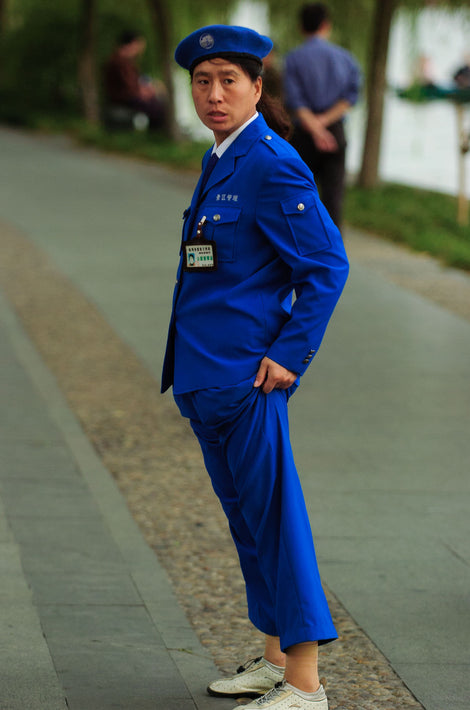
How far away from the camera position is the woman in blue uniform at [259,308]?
9.82 feet

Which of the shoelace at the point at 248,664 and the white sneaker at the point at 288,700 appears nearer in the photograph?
the white sneaker at the point at 288,700

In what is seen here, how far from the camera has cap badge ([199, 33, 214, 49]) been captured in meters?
3.02

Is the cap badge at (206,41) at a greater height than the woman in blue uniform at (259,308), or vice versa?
the cap badge at (206,41)

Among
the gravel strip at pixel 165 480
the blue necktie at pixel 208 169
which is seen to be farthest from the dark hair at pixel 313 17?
the blue necktie at pixel 208 169

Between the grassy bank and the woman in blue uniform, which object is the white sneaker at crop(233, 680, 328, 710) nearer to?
the woman in blue uniform

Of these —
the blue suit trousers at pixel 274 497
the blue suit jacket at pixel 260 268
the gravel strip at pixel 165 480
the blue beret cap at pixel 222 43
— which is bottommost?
the gravel strip at pixel 165 480

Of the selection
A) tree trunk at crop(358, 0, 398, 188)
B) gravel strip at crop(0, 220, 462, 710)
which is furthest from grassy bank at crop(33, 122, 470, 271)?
gravel strip at crop(0, 220, 462, 710)

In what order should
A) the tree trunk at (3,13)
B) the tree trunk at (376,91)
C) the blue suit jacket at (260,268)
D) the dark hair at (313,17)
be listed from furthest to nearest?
the tree trunk at (3,13) → the tree trunk at (376,91) → the dark hair at (313,17) → the blue suit jacket at (260,268)

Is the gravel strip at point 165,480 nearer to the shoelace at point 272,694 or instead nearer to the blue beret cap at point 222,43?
the shoelace at point 272,694

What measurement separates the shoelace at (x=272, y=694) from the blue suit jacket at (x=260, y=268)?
0.77 m

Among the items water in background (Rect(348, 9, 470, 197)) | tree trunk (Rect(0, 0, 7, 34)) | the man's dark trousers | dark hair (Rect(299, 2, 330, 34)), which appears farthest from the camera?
tree trunk (Rect(0, 0, 7, 34))

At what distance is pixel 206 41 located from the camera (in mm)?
3027

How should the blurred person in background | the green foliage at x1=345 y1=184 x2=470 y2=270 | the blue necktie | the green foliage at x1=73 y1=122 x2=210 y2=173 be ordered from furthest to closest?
the blurred person in background → the green foliage at x1=73 y1=122 x2=210 y2=173 → the green foliage at x1=345 y1=184 x2=470 y2=270 → the blue necktie

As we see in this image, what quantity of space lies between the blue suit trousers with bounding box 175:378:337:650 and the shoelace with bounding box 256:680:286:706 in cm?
11
